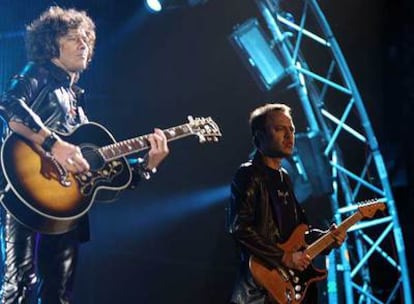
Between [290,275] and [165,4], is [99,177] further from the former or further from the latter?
[165,4]

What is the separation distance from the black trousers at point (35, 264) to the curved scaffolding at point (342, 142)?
2471 mm

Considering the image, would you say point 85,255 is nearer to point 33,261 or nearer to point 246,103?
point 33,261

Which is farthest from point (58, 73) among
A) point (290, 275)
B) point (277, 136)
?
point (290, 275)

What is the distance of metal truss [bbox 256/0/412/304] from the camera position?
203 inches

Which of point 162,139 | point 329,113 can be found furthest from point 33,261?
point 329,113

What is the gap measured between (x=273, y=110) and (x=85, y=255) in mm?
1657

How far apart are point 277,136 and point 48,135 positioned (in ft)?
4.24

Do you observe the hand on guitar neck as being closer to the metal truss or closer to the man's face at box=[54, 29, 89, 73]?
the metal truss

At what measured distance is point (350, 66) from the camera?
18.8 ft

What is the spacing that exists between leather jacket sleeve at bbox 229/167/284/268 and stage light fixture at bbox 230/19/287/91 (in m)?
1.69

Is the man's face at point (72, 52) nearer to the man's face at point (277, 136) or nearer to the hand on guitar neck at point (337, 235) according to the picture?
the man's face at point (277, 136)

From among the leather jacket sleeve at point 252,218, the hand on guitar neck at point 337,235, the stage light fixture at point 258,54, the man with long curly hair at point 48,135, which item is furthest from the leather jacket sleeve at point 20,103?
the stage light fixture at point 258,54

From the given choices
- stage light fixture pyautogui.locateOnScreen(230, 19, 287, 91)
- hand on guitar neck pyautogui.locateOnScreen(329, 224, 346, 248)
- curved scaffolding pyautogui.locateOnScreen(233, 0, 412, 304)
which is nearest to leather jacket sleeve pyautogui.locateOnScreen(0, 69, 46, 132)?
hand on guitar neck pyautogui.locateOnScreen(329, 224, 346, 248)

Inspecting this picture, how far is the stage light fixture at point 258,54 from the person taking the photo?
16.4 ft
